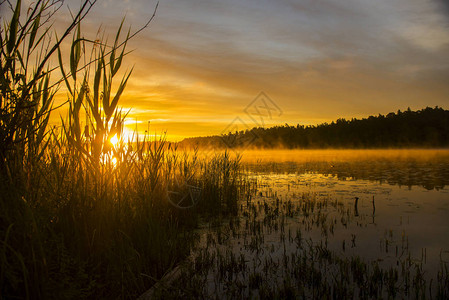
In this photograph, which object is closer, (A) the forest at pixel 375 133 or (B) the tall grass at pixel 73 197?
(B) the tall grass at pixel 73 197

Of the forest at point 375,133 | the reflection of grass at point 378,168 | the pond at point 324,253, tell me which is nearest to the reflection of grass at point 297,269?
the pond at point 324,253

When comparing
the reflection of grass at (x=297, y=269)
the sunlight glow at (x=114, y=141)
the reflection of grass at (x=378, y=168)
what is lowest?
the reflection of grass at (x=297, y=269)

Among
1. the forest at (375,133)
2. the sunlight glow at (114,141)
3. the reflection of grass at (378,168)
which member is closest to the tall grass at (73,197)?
the sunlight glow at (114,141)

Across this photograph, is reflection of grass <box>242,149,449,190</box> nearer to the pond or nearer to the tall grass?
the pond

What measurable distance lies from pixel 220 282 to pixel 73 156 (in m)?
2.23

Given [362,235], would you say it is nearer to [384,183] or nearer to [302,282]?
[302,282]

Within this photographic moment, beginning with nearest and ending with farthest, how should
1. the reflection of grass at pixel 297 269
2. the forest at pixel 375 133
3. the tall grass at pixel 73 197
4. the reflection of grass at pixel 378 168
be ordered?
the tall grass at pixel 73 197 → the reflection of grass at pixel 297 269 → the reflection of grass at pixel 378 168 → the forest at pixel 375 133

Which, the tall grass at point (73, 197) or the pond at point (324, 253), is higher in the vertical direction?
the tall grass at point (73, 197)

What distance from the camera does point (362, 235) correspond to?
207 inches

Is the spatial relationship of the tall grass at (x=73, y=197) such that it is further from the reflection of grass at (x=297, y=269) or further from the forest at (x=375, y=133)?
the forest at (x=375, y=133)

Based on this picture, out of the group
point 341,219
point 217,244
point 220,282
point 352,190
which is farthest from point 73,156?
point 352,190

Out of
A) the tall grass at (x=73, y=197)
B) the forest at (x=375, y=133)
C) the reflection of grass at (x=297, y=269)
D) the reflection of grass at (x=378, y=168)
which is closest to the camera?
the tall grass at (x=73, y=197)

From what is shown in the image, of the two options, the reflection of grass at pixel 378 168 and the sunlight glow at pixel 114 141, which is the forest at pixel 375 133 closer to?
the reflection of grass at pixel 378 168

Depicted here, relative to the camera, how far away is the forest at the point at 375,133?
5255cm
